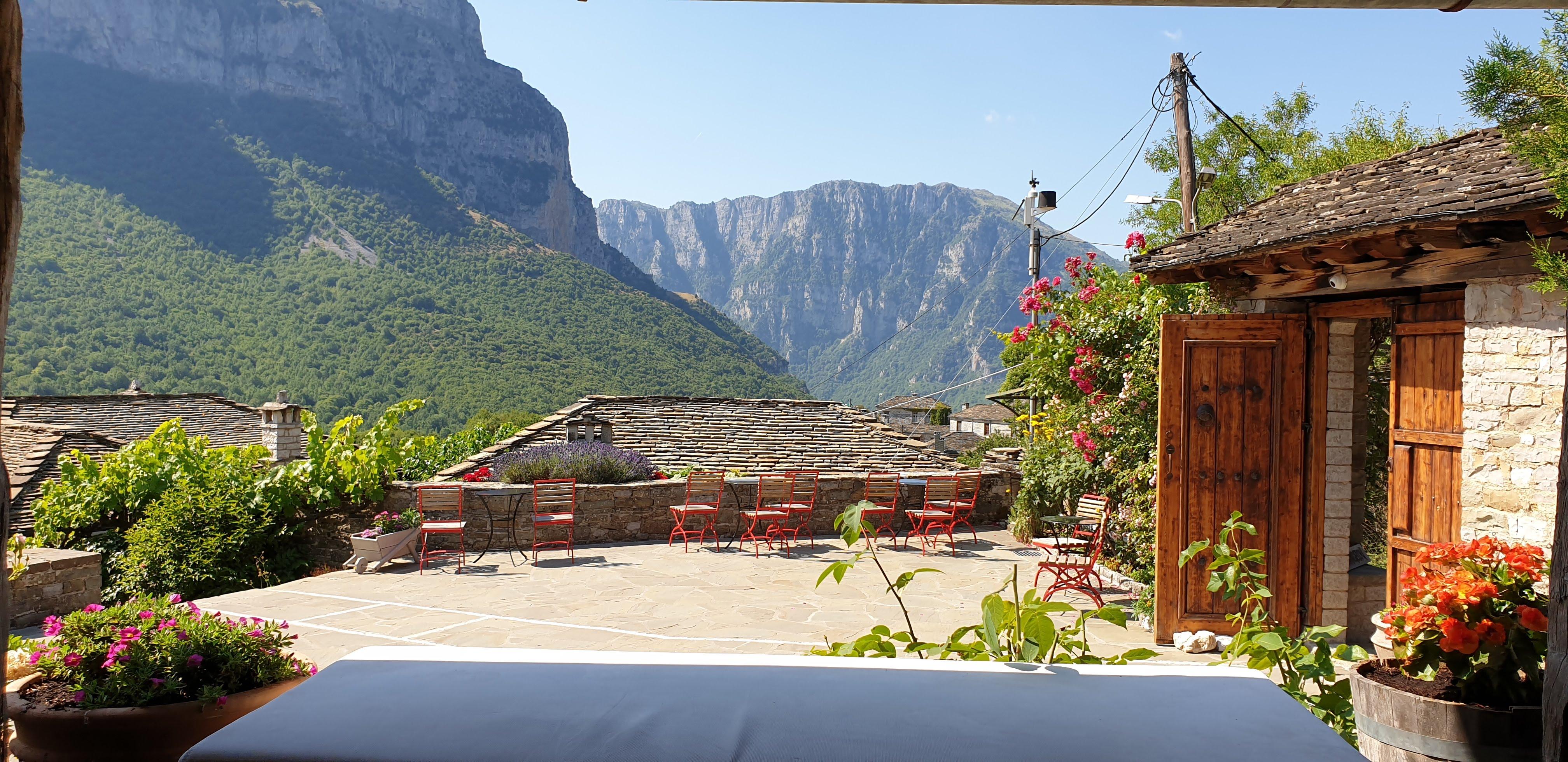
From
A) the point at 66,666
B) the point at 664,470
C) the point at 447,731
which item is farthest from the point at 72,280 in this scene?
the point at 447,731

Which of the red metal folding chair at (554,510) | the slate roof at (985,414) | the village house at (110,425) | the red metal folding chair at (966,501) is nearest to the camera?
the red metal folding chair at (554,510)

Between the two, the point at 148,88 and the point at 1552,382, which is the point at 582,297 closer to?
the point at 148,88

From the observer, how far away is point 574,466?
10.1 m

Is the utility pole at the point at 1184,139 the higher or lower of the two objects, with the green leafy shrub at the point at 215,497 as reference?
higher

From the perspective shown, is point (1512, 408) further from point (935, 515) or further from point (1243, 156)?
point (1243, 156)

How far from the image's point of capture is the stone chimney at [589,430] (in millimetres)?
13531

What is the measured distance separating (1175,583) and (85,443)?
56.1 ft

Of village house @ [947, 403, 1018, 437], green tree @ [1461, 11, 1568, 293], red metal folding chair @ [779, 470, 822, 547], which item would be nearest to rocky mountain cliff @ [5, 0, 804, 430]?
village house @ [947, 403, 1018, 437]

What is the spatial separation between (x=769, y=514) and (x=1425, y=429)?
549 centimetres

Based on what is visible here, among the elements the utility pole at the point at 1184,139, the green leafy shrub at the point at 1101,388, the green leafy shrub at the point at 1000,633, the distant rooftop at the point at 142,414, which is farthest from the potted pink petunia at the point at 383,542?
the distant rooftop at the point at 142,414

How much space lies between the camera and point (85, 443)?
15266 mm

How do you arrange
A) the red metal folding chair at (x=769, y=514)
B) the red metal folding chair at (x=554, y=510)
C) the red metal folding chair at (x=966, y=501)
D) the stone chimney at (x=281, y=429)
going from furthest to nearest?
the stone chimney at (x=281, y=429) → the red metal folding chair at (x=966, y=501) → the red metal folding chair at (x=769, y=514) → the red metal folding chair at (x=554, y=510)

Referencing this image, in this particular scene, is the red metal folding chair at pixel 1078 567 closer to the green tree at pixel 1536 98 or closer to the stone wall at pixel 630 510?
the stone wall at pixel 630 510

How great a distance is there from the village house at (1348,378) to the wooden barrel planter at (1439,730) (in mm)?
1626
